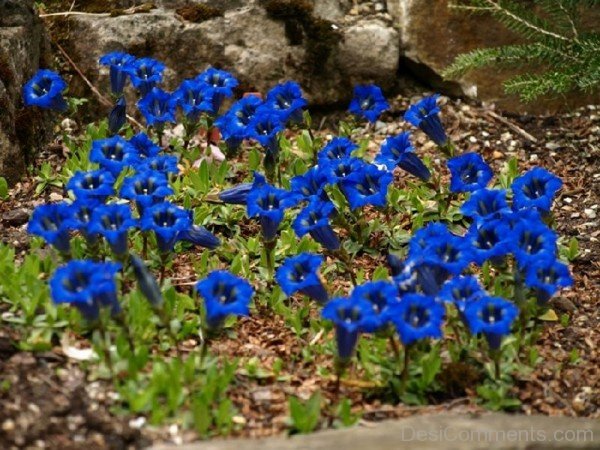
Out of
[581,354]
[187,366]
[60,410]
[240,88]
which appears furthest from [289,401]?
[240,88]

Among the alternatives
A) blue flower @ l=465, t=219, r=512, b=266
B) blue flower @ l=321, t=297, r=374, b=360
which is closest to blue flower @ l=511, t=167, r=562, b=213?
blue flower @ l=465, t=219, r=512, b=266

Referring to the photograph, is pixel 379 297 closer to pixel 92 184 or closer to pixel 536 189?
pixel 536 189

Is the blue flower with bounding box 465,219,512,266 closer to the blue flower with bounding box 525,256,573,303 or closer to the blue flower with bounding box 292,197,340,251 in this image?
the blue flower with bounding box 525,256,573,303

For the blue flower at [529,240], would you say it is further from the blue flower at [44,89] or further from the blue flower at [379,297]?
the blue flower at [44,89]

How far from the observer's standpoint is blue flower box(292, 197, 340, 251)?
427 cm

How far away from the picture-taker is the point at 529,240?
3.92m

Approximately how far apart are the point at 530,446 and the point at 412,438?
38 cm

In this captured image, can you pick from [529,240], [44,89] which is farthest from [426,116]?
[44,89]

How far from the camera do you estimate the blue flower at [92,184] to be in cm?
402

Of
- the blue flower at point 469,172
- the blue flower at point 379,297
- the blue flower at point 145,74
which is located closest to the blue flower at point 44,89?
the blue flower at point 145,74

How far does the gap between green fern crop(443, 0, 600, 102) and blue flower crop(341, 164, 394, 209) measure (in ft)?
4.25

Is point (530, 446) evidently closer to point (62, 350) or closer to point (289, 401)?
point (289, 401)

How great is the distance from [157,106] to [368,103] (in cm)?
114

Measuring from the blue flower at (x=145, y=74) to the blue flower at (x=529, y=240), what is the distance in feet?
7.25
